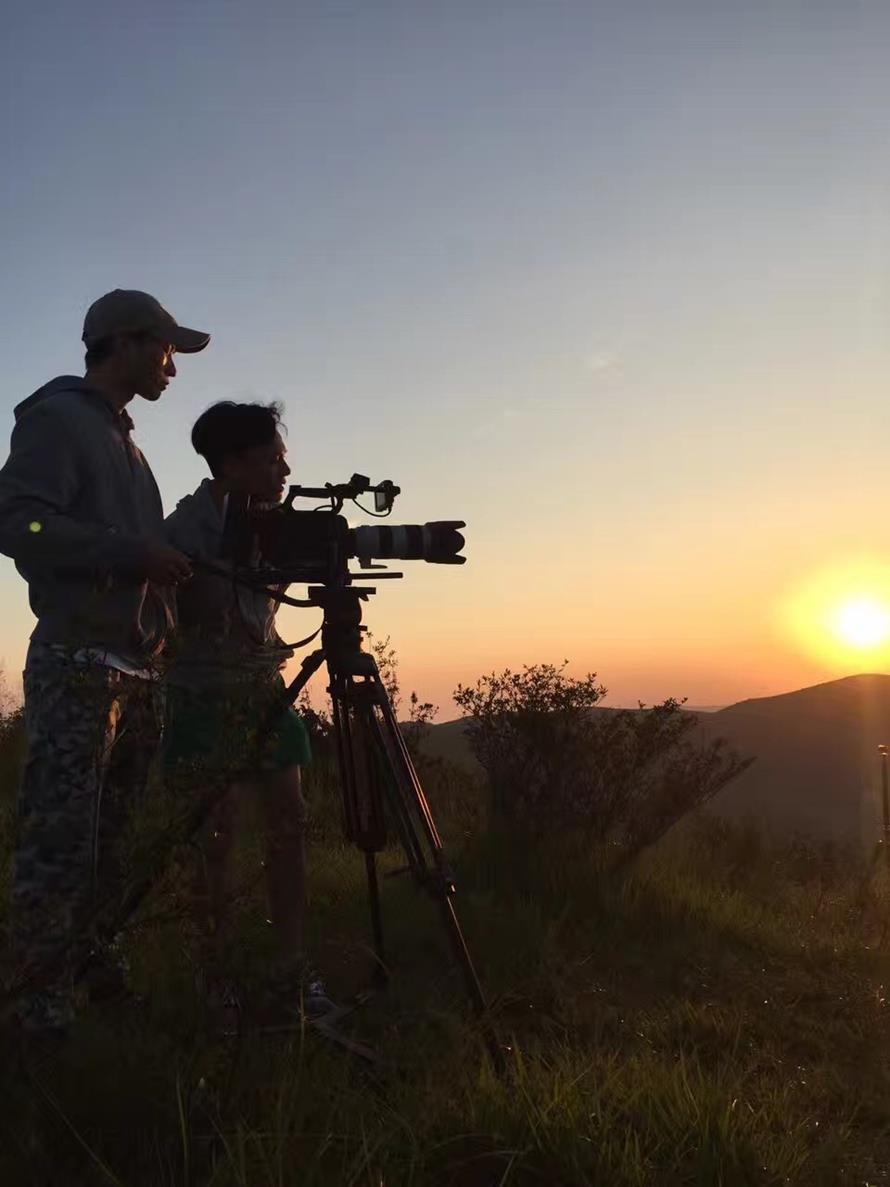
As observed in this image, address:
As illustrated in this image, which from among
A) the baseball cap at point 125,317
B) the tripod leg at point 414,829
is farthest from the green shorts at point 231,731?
the baseball cap at point 125,317

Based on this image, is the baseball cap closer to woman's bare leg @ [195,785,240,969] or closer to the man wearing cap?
the man wearing cap

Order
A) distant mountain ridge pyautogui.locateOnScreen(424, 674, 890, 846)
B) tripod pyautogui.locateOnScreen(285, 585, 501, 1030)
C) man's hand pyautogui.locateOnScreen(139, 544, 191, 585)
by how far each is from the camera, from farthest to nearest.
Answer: distant mountain ridge pyautogui.locateOnScreen(424, 674, 890, 846) → tripod pyautogui.locateOnScreen(285, 585, 501, 1030) → man's hand pyautogui.locateOnScreen(139, 544, 191, 585)

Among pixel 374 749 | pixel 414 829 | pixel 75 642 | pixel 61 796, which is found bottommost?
pixel 414 829

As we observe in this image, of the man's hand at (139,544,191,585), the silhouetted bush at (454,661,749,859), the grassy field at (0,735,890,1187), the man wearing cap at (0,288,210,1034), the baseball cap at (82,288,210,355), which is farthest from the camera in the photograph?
the silhouetted bush at (454,661,749,859)

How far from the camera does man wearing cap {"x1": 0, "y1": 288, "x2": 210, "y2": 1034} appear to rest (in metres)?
2.46

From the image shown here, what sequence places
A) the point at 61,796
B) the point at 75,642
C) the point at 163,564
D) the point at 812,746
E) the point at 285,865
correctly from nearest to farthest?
the point at 75,642
the point at 163,564
the point at 61,796
the point at 285,865
the point at 812,746

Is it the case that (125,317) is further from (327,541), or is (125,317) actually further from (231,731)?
(231,731)

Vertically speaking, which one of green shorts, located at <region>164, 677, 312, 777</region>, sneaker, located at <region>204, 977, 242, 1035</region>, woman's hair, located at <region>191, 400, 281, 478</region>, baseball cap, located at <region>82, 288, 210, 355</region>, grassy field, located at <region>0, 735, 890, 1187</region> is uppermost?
baseball cap, located at <region>82, 288, 210, 355</region>

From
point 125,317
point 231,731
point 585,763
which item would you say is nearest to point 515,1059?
point 231,731

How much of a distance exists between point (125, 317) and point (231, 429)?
0.54 m

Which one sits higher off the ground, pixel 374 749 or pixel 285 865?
pixel 374 749

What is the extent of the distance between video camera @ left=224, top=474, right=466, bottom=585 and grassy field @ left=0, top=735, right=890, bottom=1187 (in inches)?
37.3

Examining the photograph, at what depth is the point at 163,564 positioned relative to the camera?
2.60 metres

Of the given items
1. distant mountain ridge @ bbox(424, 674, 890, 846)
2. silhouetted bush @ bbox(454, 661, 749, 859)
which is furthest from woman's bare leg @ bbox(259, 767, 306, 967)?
distant mountain ridge @ bbox(424, 674, 890, 846)
